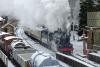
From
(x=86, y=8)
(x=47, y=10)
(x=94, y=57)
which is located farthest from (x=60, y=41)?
(x=86, y=8)

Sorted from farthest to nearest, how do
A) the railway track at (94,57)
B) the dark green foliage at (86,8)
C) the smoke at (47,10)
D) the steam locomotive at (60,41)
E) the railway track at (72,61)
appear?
1. the dark green foliage at (86,8)
2. the smoke at (47,10)
3. the steam locomotive at (60,41)
4. the railway track at (94,57)
5. the railway track at (72,61)

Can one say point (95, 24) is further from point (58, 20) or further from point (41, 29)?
point (58, 20)

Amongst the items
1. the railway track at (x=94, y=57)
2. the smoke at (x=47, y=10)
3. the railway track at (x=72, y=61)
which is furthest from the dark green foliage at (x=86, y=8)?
the railway track at (x=72, y=61)

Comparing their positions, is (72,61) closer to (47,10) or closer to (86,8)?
(47,10)

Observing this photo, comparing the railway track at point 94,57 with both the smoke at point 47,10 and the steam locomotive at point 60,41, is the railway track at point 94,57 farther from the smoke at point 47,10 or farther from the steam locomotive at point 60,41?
the smoke at point 47,10

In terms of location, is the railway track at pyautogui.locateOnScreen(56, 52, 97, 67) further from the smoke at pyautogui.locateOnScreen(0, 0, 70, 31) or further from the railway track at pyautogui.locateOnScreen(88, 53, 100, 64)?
the smoke at pyautogui.locateOnScreen(0, 0, 70, 31)

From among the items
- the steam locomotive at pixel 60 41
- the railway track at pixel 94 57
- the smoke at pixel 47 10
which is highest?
the smoke at pixel 47 10

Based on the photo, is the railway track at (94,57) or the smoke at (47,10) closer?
the railway track at (94,57)

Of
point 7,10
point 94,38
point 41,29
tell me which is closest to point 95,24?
point 94,38

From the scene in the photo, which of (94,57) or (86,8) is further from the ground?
(86,8)

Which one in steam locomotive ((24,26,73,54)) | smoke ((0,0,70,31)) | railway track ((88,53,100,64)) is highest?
smoke ((0,0,70,31))

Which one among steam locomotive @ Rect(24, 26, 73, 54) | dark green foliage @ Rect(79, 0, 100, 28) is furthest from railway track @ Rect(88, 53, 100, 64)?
dark green foliage @ Rect(79, 0, 100, 28)

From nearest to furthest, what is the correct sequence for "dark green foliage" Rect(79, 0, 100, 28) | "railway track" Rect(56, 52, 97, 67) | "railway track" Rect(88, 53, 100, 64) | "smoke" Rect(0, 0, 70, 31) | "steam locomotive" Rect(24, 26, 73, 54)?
"railway track" Rect(56, 52, 97, 67)
"railway track" Rect(88, 53, 100, 64)
"steam locomotive" Rect(24, 26, 73, 54)
"smoke" Rect(0, 0, 70, 31)
"dark green foliage" Rect(79, 0, 100, 28)

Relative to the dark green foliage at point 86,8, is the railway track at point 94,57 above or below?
below
